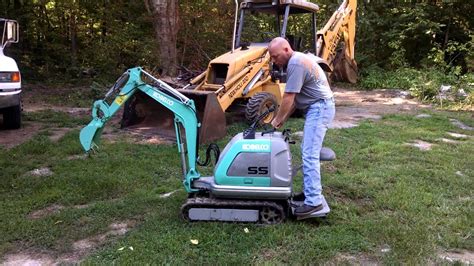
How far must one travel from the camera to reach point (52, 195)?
527 centimetres

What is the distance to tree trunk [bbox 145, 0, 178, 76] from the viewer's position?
1193 centimetres

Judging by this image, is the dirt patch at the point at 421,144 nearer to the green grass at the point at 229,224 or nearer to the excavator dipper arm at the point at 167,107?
→ the green grass at the point at 229,224

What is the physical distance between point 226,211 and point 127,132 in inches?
174

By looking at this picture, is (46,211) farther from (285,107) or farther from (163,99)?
(285,107)

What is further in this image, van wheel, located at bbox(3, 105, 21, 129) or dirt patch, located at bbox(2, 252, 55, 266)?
van wheel, located at bbox(3, 105, 21, 129)

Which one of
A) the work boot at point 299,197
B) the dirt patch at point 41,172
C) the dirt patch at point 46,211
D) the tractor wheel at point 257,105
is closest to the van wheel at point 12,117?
the dirt patch at point 41,172

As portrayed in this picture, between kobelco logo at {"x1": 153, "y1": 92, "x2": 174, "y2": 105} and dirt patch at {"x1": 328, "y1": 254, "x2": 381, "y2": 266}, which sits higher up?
kobelco logo at {"x1": 153, "y1": 92, "x2": 174, "y2": 105}

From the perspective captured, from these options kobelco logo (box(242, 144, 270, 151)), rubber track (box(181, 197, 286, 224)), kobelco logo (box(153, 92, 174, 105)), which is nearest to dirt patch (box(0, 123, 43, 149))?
kobelco logo (box(153, 92, 174, 105))

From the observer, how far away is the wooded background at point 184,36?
1577 centimetres

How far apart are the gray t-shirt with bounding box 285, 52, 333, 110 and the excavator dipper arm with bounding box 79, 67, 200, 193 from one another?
98 cm

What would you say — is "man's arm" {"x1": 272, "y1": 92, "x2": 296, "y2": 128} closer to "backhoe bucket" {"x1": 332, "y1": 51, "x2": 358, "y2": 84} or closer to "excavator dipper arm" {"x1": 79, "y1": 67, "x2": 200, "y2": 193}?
"excavator dipper arm" {"x1": 79, "y1": 67, "x2": 200, "y2": 193}

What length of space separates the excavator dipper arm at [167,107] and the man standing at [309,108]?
0.81 metres

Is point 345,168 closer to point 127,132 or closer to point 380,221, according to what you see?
point 380,221

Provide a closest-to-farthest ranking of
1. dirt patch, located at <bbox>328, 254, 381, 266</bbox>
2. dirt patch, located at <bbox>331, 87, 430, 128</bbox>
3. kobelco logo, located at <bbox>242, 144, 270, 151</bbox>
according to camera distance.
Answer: dirt patch, located at <bbox>328, 254, 381, 266</bbox>
kobelco logo, located at <bbox>242, 144, 270, 151</bbox>
dirt patch, located at <bbox>331, 87, 430, 128</bbox>
